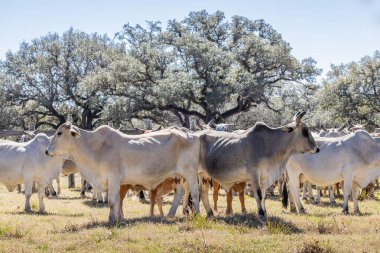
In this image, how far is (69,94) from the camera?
45.5 metres

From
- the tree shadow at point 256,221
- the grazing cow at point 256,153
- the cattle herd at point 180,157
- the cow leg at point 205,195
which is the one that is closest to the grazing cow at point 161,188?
the cattle herd at point 180,157

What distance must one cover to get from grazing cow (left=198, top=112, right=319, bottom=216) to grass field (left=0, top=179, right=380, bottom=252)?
91 cm

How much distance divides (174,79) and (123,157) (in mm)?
27014

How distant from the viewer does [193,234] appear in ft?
31.3

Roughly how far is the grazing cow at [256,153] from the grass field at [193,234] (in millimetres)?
906

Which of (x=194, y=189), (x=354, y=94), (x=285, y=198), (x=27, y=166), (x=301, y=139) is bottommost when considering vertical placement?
(x=285, y=198)

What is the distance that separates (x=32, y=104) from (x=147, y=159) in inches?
1480

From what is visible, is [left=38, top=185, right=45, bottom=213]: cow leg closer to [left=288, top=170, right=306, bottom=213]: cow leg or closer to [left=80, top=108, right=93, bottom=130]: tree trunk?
[left=288, top=170, right=306, bottom=213]: cow leg

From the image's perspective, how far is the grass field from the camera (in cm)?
880

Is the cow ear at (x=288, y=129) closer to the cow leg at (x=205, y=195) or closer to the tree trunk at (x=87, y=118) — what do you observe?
the cow leg at (x=205, y=195)

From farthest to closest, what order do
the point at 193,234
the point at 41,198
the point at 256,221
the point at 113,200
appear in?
1. the point at 41,198
2. the point at 113,200
3. the point at 256,221
4. the point at 193,234

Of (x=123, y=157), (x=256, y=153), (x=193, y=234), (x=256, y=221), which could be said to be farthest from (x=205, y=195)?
(x=193, y=234)

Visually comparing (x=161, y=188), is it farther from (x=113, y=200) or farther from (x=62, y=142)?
(x=62, y=142)

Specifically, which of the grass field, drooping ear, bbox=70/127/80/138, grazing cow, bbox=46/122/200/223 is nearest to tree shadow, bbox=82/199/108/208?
the grass field
